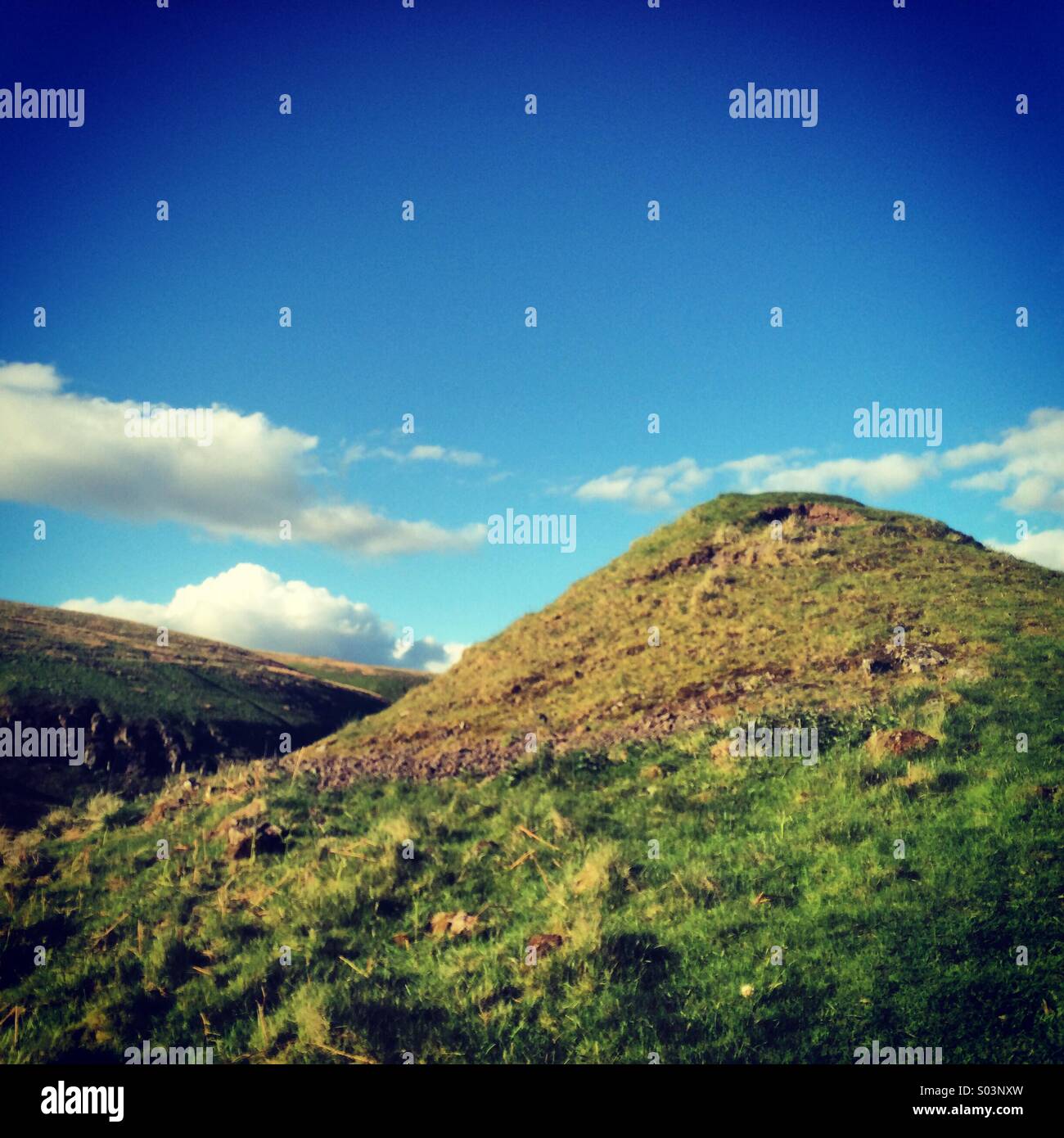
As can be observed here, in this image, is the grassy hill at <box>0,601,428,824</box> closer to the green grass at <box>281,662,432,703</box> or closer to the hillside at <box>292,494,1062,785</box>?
the hillside at <box>292,494,1062,785</box>

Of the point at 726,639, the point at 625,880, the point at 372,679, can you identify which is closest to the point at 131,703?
the point at 726,639

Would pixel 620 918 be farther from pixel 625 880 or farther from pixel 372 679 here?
pixel 372 679

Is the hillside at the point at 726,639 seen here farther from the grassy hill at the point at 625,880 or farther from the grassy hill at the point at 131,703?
the grassy hill at the point at 131,703

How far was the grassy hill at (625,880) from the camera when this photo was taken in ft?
23.1

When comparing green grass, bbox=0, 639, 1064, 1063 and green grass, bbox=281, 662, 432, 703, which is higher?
green grass, bbox=281, 662, 432, 703

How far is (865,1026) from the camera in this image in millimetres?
6527

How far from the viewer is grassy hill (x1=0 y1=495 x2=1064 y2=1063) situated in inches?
278

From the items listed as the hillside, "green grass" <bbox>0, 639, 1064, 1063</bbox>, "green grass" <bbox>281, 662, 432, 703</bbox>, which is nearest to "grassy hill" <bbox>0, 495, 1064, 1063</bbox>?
"green grass" <bbox>0, 639, 1064, 1063</bbox>

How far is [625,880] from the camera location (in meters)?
9.77

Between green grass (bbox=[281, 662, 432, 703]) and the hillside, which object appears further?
green grass (bbox=[281, 662, 432, 703])

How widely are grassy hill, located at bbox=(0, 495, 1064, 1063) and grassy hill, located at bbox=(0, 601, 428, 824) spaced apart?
4234 mm
